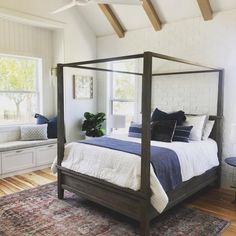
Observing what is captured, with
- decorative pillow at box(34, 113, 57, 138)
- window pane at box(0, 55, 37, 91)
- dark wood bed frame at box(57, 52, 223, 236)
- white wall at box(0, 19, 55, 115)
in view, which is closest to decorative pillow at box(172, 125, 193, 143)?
dark wood bed frame at box(57, 52, 223, 236)

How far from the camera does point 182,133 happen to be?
12.1 feet

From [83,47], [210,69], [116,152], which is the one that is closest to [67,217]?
[116,152]

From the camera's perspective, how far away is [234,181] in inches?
155

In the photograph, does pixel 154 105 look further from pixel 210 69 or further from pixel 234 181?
pixel 234 181

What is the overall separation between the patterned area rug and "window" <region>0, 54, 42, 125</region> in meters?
Result: 2.12

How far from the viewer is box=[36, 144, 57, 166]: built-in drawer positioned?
4.82m

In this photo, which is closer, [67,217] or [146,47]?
[67,217]

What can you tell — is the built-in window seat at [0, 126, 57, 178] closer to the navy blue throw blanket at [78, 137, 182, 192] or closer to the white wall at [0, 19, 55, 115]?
the white wall at [0, 19, 55, 115]

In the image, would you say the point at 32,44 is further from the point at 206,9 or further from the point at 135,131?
the point at 206,9

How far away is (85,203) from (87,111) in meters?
2.71

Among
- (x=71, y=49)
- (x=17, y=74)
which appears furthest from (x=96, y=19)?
(x=17, y=74)

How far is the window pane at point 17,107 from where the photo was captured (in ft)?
16.2

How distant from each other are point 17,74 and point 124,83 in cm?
220

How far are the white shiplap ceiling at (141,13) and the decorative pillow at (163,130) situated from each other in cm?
190
